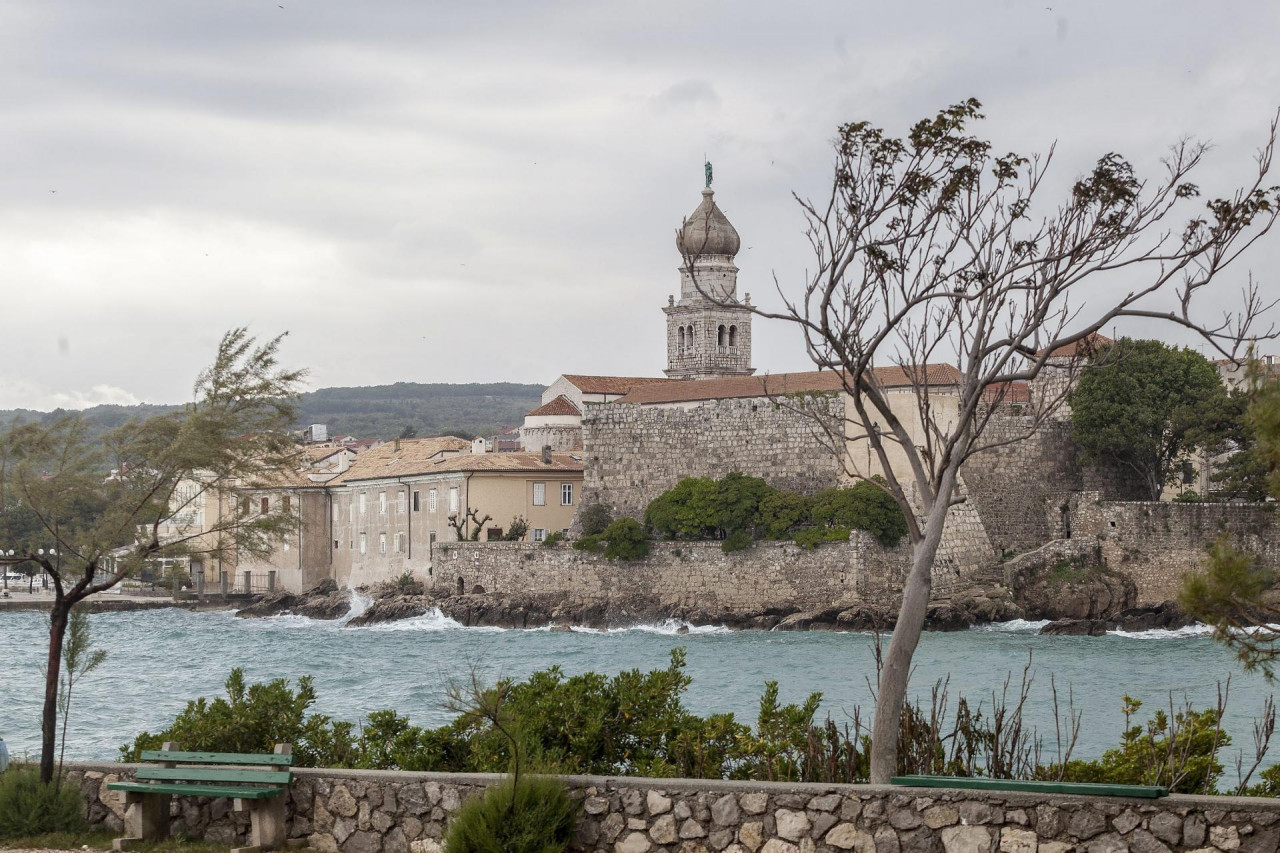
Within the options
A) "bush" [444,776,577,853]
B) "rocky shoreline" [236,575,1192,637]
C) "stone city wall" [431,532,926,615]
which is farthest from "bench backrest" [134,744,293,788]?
"stone city wall" [431,532,926,615]

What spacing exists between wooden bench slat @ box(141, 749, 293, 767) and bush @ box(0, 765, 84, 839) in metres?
0.63

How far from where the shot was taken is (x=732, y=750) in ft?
35.4

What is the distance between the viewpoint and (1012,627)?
44719 millimetres

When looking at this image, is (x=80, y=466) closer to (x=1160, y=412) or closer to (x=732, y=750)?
(x=732, y=750)

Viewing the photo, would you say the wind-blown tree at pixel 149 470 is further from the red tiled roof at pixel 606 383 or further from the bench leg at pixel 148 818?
the red tiled roof at pixel 606 383

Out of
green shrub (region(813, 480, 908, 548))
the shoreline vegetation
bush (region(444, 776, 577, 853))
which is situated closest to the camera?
bush (region(444, 776, 577, 853))

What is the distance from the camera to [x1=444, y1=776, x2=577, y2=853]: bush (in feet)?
30.7

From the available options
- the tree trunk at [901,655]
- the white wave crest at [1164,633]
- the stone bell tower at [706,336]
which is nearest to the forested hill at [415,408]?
the stone bell tower at [706,336]

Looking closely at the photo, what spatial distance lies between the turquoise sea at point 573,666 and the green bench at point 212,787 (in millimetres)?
9221

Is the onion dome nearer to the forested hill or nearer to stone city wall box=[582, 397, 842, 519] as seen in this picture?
stone city wall box=[582, 397, 842, 519]

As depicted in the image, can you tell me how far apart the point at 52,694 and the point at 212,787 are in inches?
74.3

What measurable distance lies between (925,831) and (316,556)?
176 feet

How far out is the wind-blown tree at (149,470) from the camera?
40.8ft

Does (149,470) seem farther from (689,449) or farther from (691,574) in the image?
(689,449)
